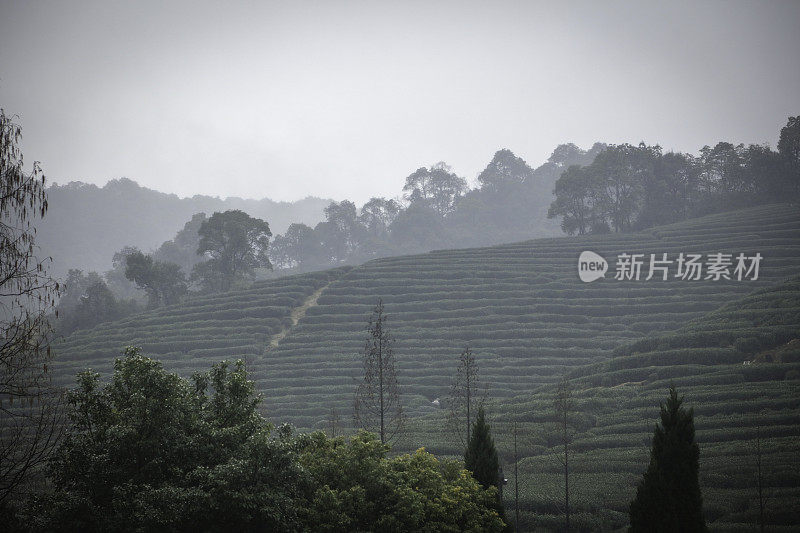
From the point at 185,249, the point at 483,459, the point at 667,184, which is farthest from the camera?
the point at 185,249

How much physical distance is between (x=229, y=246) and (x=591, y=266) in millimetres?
53013

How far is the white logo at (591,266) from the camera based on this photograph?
2832 inches

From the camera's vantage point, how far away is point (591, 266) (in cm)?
7500

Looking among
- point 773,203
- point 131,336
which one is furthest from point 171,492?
point 773,203

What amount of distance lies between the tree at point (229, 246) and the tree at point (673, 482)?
7440 cm

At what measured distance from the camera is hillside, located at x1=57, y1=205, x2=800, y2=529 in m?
33.3

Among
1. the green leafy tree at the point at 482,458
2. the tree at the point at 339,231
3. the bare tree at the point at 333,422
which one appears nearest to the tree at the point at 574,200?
the tree at the point at 339,231

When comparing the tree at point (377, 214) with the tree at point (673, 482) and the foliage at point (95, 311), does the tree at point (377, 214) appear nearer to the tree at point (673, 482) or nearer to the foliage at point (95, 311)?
the foliage at point (95, 311)

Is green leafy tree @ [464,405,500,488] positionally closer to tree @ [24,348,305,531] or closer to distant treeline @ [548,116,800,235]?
tree @ [24,348,305,531]

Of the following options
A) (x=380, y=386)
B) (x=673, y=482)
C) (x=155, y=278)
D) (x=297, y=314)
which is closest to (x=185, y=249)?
(x=155, y=278)

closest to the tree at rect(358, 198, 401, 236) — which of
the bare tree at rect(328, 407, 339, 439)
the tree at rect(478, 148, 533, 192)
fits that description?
the tree at rect(478, 148, 533, 192)

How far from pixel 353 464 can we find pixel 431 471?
2770 mm

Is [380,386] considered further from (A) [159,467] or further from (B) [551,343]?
(B) [551,343]

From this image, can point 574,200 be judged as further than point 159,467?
Yes
